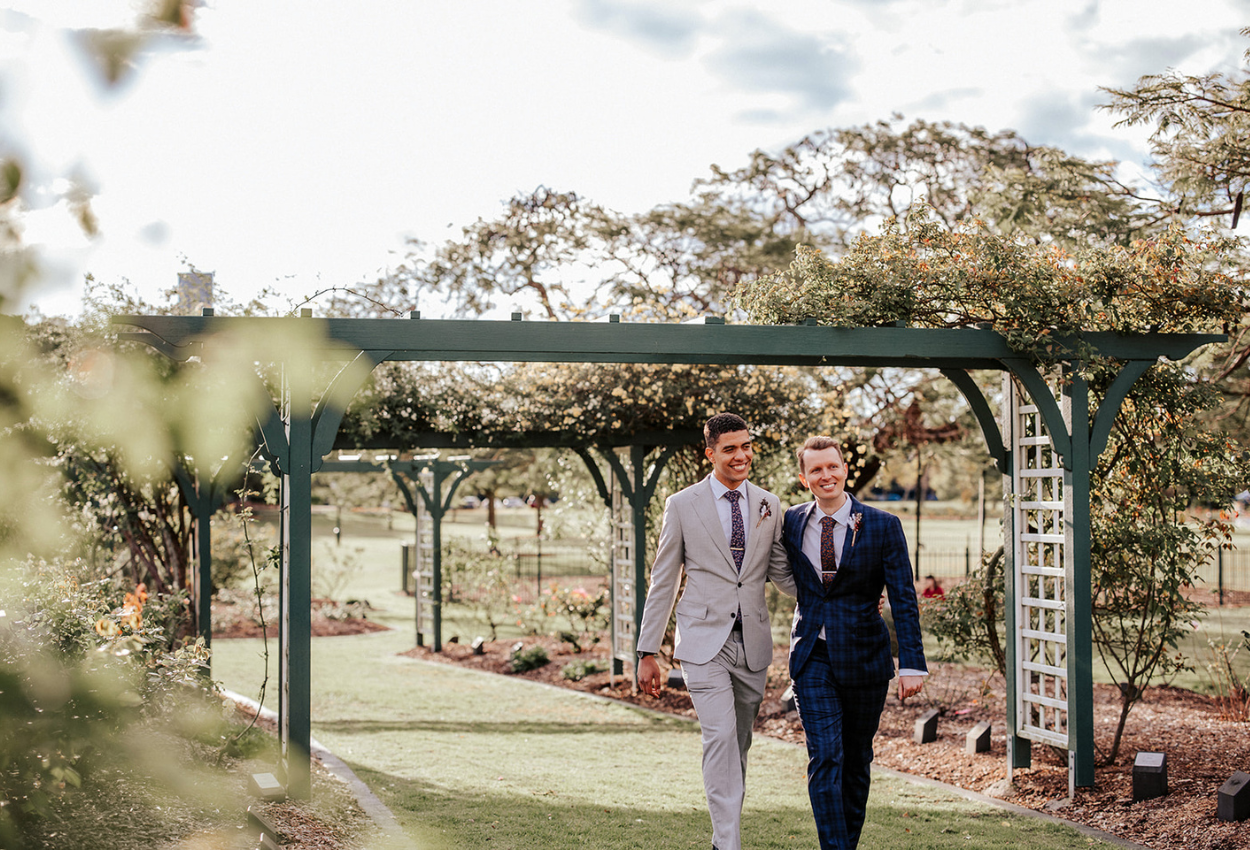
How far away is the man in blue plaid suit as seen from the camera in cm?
407

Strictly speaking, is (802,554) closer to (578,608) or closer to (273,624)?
(578,608)

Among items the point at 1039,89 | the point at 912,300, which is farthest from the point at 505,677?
the point at 1039,89

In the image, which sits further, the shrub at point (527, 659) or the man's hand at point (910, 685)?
the shrub at point (527, 659)

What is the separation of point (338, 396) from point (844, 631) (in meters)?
2.88

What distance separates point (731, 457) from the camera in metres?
4.18

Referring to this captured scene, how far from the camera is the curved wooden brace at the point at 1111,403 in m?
5.90

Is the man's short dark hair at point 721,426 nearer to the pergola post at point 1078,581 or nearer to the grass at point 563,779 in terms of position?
the grass at point 563,779

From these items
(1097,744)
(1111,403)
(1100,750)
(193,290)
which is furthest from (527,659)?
(1111,403)

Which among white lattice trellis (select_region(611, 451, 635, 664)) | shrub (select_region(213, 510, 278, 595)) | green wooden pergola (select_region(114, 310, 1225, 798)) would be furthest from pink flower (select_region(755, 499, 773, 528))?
shrub (select_region(213, 510, 278, 595))

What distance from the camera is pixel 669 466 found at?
1112cm

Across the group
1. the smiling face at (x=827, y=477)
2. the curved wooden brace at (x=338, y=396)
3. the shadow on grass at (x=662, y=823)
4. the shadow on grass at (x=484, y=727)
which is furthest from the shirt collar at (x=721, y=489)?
the shadow on grass at (x=484, y=727)

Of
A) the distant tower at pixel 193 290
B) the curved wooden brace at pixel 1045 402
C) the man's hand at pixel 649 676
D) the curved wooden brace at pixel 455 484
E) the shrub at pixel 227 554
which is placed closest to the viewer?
the man's hand at pixel 649 676

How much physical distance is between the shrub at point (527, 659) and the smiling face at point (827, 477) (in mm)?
8054

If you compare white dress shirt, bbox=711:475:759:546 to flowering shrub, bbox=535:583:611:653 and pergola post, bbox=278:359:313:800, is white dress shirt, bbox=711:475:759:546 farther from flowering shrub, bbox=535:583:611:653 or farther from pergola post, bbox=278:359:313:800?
flowering shrub, bbox=535:583:611:653
